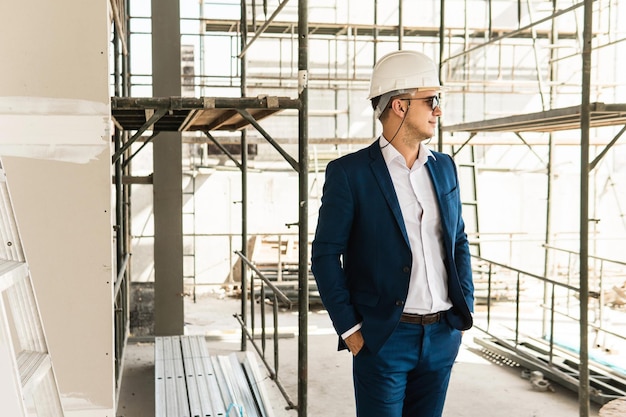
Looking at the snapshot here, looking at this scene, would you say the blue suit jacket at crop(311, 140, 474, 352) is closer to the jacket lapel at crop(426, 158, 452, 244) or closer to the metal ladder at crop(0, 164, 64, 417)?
the jacket lapel at crop(426, 158, 452, 244)

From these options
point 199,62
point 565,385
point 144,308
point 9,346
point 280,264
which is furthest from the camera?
point 199,62

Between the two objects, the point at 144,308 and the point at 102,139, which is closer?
the point at 102,139

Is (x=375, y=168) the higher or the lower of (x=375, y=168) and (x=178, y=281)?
the higher

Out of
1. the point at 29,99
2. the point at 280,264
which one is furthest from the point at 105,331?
the point at 280,264

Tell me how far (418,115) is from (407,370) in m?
0.99

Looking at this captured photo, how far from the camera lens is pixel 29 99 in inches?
128

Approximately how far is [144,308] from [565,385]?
16.0 feet

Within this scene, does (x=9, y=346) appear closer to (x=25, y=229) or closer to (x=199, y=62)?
(x=25, y=229)

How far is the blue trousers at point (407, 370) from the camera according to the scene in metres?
2.62

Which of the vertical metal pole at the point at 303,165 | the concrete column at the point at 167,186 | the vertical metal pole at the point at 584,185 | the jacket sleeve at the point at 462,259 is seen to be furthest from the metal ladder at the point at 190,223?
the jacket sleeve at the point at 462,259

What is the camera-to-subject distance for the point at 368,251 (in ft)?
8.88

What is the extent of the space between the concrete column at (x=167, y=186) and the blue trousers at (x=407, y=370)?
4895mm

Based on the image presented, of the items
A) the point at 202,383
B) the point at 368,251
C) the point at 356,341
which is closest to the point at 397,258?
the point at 368,251

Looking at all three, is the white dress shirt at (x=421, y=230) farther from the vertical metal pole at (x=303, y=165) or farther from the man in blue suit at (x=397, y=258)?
the vertical metal pole at (x=303, y=165)
